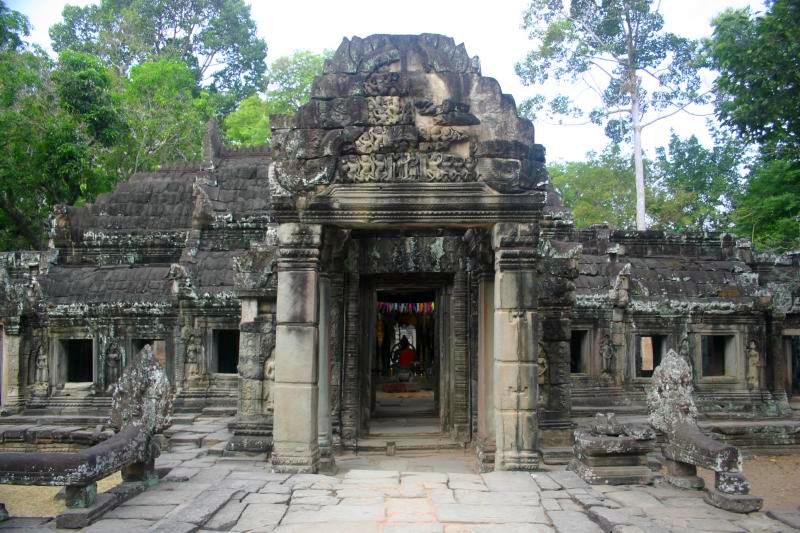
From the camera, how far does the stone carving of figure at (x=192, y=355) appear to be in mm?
13482

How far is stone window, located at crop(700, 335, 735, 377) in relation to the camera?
14914mm

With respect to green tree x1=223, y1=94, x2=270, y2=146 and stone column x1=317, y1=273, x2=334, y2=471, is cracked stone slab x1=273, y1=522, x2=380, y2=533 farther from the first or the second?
green tree x1=223, y1=94, x2=270, y2=146

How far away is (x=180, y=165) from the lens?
59.1ft

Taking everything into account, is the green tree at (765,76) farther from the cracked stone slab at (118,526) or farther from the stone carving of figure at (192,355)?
the stone carving of figure at (192,355)

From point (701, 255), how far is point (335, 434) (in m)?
10.7

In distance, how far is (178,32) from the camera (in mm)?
39125

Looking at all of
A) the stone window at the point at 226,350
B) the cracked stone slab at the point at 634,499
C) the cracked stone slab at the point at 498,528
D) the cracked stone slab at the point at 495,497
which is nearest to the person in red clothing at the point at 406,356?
the stone window at the point at 226,350

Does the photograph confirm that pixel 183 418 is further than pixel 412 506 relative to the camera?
Yes

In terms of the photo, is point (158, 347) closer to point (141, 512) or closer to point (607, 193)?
point (141, 512)

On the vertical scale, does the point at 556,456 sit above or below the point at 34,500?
above

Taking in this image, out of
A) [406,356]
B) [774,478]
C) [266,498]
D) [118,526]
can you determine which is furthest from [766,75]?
[406,356]

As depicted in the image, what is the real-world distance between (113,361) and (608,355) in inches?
421

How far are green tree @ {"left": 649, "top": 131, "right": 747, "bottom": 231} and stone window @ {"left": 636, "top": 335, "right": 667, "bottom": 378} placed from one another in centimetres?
1593

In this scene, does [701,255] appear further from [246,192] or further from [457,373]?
[246,192]
